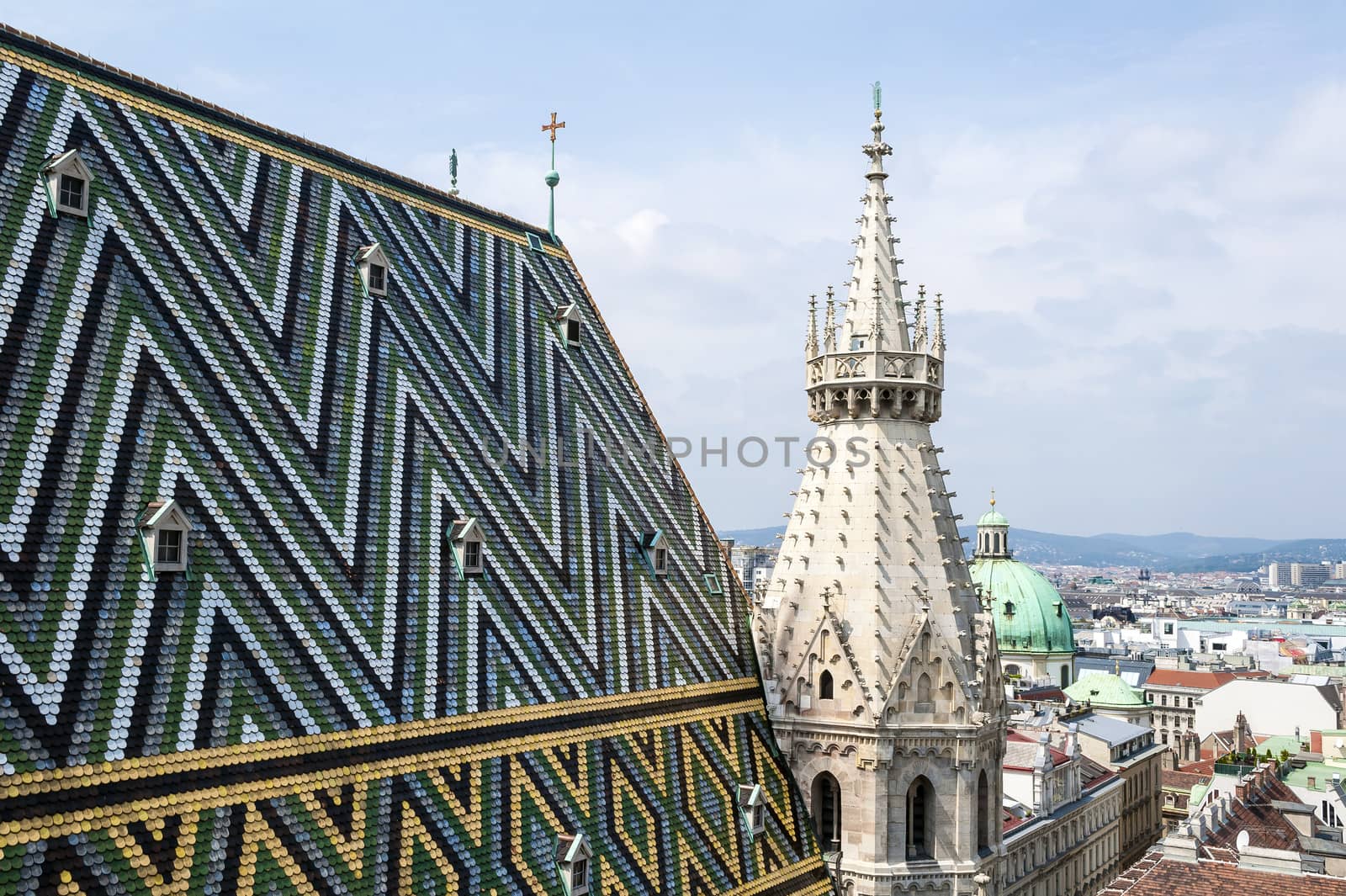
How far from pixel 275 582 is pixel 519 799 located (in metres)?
4.41

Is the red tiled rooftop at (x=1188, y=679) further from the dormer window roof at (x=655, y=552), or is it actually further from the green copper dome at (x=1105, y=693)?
the dormer window roof at (x=655, y=552)

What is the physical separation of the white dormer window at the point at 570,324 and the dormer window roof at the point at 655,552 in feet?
13.1

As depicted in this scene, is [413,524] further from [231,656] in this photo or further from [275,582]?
[231,656]

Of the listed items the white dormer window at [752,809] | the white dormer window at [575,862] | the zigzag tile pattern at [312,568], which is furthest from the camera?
the white dormer window at [752,809]

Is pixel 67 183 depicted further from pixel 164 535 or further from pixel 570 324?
pixel 570 324

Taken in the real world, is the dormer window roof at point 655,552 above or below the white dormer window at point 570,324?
below

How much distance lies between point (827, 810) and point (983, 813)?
307 cm

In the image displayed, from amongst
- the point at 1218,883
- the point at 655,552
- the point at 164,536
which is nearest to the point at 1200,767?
the point at 1218,883

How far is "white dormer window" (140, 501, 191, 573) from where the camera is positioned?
13.3m

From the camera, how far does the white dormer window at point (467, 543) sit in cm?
1780

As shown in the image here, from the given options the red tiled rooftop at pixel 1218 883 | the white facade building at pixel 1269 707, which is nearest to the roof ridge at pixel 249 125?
the red tiled rooftop at pixel 1218 883

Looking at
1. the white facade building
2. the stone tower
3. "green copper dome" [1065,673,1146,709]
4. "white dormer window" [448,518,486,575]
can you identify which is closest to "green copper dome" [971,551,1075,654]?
"green copper dome" [1065,673,1146,709]

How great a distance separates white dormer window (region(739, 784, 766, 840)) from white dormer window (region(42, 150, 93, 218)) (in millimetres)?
13168

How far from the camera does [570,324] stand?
23.8 metres
